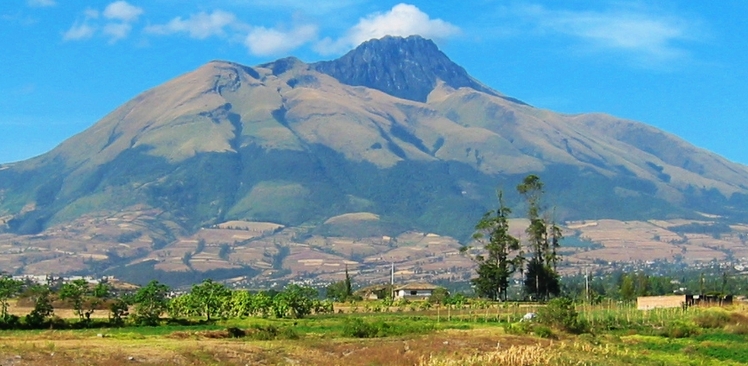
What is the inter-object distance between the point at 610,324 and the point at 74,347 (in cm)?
4128

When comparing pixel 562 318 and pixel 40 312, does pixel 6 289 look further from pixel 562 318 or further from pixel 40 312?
pixel 562 318

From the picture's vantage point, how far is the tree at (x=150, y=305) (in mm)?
68812

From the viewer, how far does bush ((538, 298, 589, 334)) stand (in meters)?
64.1

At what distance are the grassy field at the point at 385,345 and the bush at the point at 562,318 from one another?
3.84ft

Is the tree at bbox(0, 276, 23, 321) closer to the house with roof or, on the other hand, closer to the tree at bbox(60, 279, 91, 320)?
the tree at bbox(60, 279, 91, 320)

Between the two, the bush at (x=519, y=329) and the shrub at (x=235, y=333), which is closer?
the shrub at (x=235, y=333)

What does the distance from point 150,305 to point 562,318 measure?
87.4ft

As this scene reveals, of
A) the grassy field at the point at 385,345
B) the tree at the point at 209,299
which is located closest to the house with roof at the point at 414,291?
the tree at the point at 209,299

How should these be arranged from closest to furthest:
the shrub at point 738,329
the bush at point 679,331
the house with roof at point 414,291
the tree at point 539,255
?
the bush at point 679,331 → the shrub at point 738,329 → the tree at point 539,255 → the house with roof at point 414,291

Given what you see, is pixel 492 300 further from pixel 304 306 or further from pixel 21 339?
pixel 21 339

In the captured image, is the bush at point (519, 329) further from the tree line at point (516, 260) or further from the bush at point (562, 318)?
the tree line at point (516, 260)

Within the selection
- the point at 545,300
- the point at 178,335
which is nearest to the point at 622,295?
the point at 545,300

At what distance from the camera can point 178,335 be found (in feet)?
173

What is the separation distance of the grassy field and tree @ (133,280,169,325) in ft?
9.50
